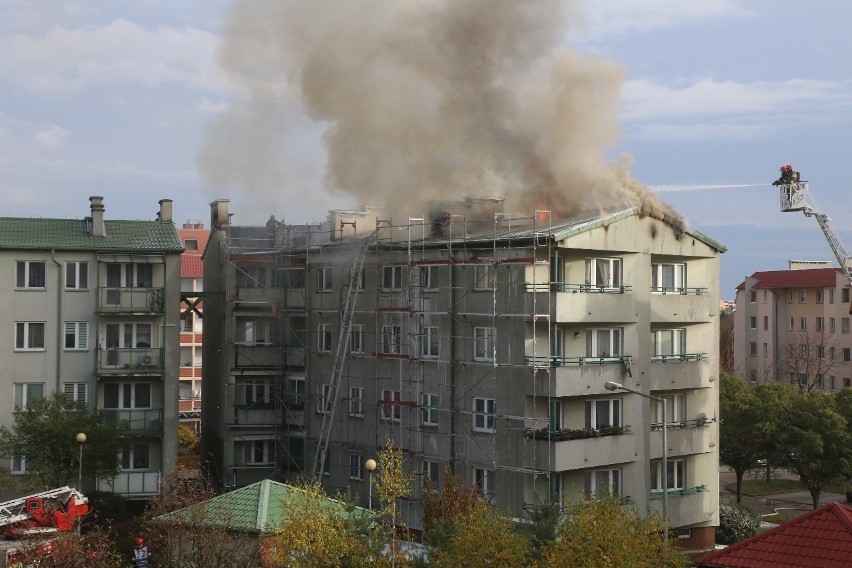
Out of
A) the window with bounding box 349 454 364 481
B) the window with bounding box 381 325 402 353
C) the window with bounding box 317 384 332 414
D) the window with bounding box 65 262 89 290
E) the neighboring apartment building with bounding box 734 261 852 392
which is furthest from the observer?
the neighboring apartment building with bounding box 734 261 852 392

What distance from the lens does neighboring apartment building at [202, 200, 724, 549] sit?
4003cm

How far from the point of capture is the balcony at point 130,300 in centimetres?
4941

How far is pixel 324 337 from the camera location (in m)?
49.6

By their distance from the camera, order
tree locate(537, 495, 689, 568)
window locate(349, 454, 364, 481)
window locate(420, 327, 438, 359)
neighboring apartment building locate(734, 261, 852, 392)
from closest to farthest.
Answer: tree locate(537, 495, 689, 568), window locate(420, 327, 438, 359), window locate(349, 454, 364, 481), neighboring apartment building locate(734, 261, 852, 392)

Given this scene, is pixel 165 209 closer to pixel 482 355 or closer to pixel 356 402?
pixel 356 402

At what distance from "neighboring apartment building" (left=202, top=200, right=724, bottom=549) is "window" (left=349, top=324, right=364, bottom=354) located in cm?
10

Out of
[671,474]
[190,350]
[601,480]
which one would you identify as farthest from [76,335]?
[190,350]

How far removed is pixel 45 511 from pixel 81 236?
13.4 m

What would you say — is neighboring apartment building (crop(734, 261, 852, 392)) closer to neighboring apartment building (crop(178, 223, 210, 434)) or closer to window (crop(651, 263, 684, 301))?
neighboring apartment building (crop(178, 223, 210, 434))

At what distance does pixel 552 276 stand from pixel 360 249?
9.49 meters

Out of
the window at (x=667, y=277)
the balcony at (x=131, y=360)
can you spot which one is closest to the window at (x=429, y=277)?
the window at (x=667, y=277)

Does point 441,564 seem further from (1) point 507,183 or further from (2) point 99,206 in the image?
(2) point 99,206

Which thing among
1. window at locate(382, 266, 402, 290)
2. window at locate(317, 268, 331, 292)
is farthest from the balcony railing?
window at locate(317, 268, 331, 292)

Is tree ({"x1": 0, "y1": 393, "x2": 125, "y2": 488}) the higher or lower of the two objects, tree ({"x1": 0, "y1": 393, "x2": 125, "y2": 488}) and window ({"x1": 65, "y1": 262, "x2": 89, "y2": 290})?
the lower
